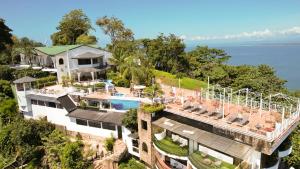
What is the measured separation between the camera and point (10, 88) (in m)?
42.7

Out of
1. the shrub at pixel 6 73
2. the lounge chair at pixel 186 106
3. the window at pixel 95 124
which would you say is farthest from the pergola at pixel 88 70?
the lounge chair at pixel 186 106

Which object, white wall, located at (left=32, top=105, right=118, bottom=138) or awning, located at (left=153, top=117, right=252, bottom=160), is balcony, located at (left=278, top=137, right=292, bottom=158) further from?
white wall, located at (left=32, top=105, right=118, bottom=138)

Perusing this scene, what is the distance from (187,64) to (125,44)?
1932cm

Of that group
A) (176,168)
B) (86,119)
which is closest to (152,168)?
(176,168)

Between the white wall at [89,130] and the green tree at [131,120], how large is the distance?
331cm

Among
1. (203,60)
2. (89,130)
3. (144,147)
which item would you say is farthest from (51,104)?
(203,60)

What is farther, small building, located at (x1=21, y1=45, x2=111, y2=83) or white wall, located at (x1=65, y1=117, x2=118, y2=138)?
small building, located at (x1=21, y1=45, x2=111, y2=83)

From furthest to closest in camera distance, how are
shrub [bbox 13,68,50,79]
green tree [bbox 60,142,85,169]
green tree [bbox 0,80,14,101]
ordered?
shrub [bbox 13,68,50,79] < green tree [bbox 0,80,14,101] < green tree [bbox 60,142,85,169]

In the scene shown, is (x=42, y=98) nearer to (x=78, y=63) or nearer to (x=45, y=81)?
(x=45, y=81)

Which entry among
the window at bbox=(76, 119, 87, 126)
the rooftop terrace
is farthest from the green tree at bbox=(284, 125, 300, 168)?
the window at bbox=(76, 119, 87, 126)

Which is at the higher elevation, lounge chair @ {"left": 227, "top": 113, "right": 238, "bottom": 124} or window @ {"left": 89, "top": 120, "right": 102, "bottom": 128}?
lounge chair @ {"left": 227, "top": 113, "right": 238, "bottom": 124}

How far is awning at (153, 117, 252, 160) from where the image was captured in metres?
18.9

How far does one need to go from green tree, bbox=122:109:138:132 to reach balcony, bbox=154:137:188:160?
4.26m

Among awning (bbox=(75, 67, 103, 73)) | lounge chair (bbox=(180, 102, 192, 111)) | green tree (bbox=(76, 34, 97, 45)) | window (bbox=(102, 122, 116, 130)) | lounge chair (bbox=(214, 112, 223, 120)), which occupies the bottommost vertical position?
window (bbox=(102, 122, 116, 130))
